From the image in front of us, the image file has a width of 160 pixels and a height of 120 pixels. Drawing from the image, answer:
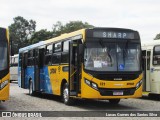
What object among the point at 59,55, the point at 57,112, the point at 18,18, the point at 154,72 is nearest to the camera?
the point at 57,112

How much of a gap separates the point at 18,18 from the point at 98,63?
103m

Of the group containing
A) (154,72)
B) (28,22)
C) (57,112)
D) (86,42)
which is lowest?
(57,112)

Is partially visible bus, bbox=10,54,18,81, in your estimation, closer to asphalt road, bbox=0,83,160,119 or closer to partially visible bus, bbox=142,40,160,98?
partially visible bus, bbox=142,40,160,98

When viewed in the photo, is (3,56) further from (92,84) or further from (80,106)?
(80,106)

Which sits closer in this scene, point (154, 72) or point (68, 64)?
point (68, 64)

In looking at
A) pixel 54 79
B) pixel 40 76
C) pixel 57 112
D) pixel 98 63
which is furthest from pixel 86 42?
pixel 40 76

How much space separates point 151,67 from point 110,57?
5.05 meters

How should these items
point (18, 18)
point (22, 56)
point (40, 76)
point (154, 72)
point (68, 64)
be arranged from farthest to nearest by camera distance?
point (18, 18), point (22, 56), point (40, 76), point (154, 72), point (68, 64)

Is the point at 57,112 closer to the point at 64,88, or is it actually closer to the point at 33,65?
the point at 64,88

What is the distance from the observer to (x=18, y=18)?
4589 inches

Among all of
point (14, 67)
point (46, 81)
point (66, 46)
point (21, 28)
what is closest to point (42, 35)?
point (21, 28)

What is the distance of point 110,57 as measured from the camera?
15648mm

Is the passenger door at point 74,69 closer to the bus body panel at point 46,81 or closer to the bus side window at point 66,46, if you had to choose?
the bus side window at point 66,46

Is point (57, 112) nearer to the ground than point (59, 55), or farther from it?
nearer to the ground
